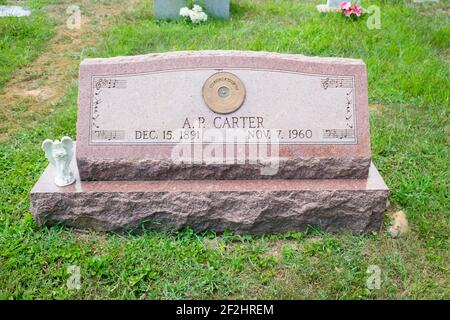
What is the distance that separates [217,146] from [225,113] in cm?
24

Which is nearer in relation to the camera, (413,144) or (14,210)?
(14,210)

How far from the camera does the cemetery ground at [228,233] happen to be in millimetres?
3057

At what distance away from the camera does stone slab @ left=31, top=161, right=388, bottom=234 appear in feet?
10.7

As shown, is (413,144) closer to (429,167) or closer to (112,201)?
(429,167)

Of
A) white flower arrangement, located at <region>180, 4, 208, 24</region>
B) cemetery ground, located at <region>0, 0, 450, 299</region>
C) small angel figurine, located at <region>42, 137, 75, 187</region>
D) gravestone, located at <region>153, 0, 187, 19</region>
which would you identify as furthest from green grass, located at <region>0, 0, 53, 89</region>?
small angel figurine, located at <region>42, 137, 75, 187</region>

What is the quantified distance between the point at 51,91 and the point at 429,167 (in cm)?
413

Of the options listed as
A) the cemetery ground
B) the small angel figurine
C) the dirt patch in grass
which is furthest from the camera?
the dirt patch in grass

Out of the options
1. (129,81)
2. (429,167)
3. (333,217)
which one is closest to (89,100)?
(129,81)

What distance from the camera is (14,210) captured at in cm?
361

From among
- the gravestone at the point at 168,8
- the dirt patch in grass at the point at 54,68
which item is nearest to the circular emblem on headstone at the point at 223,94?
the dirt patch in grass at the point at 54,68

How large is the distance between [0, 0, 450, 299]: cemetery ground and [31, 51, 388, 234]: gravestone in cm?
20

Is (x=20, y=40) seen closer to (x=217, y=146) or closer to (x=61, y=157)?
(x=61, y=157)

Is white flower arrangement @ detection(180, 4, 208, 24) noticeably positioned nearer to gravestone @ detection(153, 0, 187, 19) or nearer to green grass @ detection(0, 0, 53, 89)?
gravestone @ detection(153, 0, 187, 19)

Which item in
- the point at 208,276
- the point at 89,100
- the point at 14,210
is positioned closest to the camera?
the point at 208,276
